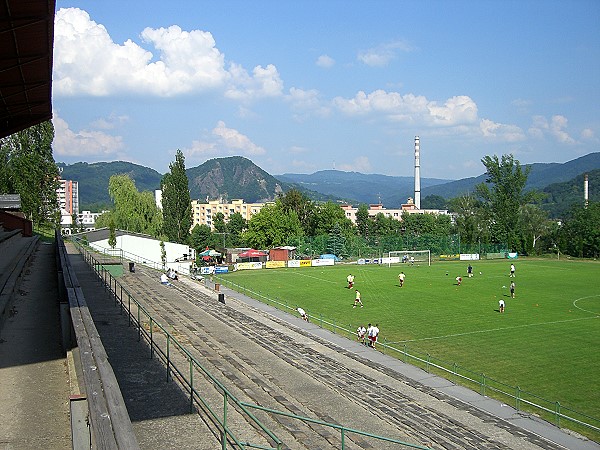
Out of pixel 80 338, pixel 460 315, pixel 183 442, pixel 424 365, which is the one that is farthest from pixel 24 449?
pixel 460 315

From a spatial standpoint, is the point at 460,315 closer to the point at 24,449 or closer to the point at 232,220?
the point at 24,449

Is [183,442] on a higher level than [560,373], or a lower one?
higher

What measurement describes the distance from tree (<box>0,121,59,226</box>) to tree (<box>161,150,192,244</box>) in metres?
19.2

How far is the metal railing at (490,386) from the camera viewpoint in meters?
17.9

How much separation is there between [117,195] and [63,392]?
240 ft

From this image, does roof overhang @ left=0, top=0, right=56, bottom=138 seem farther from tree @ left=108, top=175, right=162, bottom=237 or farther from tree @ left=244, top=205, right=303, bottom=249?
tree @ left=244, top=205, right=303, bottom=249

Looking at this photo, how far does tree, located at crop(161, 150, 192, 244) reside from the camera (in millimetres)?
70875

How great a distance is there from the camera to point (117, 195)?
77312mm

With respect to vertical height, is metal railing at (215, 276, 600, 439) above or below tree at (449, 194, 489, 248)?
below

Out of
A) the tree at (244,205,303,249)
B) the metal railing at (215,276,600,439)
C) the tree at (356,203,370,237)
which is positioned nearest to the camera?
the metal railing at (215,276,600,439)

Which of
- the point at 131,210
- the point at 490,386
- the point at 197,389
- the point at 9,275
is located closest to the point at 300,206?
the point at 131,210

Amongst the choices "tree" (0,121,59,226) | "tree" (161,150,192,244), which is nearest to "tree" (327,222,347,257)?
"tree" (161,150,192,244)

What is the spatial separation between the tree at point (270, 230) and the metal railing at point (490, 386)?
2021 inches

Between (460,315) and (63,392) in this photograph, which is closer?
(63,392)
